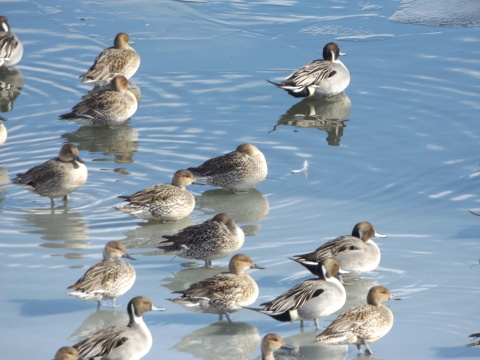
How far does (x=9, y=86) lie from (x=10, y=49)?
0.79 metres

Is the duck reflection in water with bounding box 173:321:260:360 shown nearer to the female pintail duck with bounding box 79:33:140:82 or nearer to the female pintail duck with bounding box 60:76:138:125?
the female pintail duck with bounding box 60:76:138:125

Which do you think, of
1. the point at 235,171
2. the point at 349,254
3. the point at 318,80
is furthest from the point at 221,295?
the point at 318,80

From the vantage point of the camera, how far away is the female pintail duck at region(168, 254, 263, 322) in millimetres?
7570

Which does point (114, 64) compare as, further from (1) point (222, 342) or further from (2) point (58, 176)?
(1) point (222, 342)

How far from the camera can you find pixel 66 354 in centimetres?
637

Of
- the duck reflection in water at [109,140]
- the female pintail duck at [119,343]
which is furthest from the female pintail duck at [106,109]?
the female pintail duck at [119,343]

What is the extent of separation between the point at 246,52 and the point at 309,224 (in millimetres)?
6047

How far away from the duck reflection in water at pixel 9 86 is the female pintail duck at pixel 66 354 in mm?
7708

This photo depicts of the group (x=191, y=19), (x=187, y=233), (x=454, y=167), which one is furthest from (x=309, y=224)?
(x=191, y=19)

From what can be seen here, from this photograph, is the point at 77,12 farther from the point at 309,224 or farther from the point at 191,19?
the point at 309,224

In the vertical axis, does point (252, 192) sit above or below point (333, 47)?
below

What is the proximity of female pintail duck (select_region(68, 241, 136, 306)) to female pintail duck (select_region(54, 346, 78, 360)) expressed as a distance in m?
1.22

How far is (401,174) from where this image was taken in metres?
10.9

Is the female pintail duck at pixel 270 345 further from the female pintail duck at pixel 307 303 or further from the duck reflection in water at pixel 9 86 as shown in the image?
the duck reflection in water at pixel 9 86
